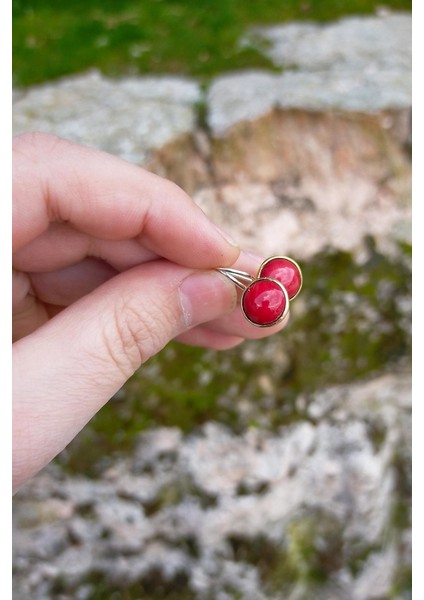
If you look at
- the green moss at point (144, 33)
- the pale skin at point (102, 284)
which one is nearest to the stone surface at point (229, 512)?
the pale skin at point (102, 284)

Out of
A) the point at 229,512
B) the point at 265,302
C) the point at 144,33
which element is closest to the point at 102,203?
the point at 265,302

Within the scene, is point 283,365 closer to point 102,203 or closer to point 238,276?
point 238,276

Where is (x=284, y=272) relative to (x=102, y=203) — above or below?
below

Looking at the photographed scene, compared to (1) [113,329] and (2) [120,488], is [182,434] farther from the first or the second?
(1) [113,329]

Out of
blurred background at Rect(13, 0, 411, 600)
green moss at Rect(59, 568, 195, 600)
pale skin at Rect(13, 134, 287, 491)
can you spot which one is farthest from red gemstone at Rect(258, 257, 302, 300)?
green moss at Rect(59, 568, 195, 600)

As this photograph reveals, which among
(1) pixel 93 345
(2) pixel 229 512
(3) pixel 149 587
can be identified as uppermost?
(1) pixel 93 345

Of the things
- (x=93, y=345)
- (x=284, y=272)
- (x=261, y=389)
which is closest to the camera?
(x=93, y=345)

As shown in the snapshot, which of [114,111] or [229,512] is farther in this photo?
[114,111]

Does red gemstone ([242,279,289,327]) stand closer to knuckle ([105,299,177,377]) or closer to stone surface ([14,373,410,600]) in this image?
knuckle ([105,299,177,377])
